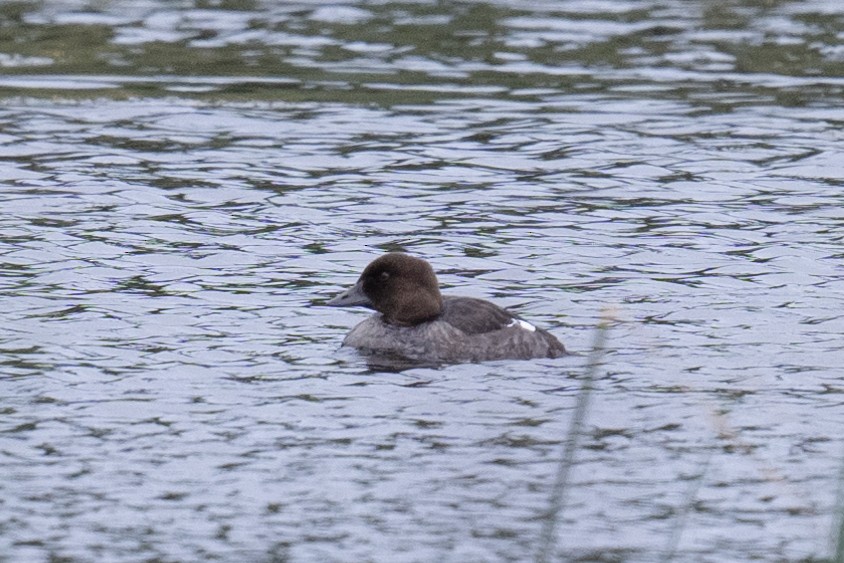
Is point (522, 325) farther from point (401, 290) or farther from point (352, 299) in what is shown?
point (352, 299)

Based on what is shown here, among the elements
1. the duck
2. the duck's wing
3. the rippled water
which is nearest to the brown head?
the duck

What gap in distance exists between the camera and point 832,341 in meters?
11.3

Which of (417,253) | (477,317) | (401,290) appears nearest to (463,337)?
(477,317)

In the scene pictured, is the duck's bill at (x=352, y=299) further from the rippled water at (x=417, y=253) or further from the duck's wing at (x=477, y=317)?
the duck's wing at (x=477, y=317)

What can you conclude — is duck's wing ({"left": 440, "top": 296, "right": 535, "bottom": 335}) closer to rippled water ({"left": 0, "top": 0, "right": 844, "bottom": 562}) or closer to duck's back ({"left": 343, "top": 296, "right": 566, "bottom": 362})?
duck's back ({"left": 343, "top": 296, "right": 566, "bottom": 362})

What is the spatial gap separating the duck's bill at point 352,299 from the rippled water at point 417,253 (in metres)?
0.22

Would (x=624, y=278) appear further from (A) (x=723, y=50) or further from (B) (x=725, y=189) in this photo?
(A) (x=723, y=50)

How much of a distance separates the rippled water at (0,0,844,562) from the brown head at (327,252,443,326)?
1.44 ft

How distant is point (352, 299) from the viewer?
11.8 metres

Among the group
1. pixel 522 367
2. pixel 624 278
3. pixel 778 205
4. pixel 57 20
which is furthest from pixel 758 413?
pixel 57 20

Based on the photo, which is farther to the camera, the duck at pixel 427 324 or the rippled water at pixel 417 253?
the duck at pixel 427 324

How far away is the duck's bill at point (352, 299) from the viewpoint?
11.8 m

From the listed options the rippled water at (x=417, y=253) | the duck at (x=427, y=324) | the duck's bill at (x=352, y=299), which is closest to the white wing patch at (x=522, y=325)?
the duck at (x=427, y=324)

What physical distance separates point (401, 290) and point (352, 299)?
41 cm
